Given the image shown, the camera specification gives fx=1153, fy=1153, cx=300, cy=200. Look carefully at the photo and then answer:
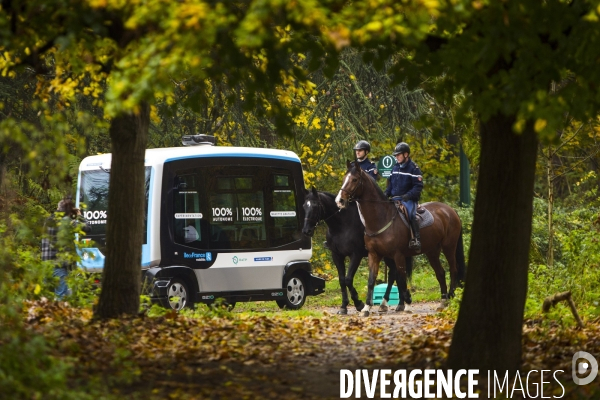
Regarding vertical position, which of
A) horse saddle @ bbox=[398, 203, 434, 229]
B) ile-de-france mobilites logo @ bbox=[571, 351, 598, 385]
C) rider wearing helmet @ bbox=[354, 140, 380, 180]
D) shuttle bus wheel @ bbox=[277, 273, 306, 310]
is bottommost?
ile-de-france mobilites logo @ bbox=[571, 351, 598, 385]

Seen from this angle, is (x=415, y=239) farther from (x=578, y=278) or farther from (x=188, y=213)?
(x=578, y=278)

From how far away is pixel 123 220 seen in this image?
1227 centimetres

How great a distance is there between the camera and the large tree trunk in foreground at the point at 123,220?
12.2 meters

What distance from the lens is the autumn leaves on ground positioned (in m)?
8.90

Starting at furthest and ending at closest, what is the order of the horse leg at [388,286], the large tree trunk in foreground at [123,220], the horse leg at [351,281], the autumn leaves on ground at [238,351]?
the horse leg at [388,286] → the horse leg at [351,281] → the large tree trunk in foreground at [123,220] → the autumn leaves on ground at [238,351]

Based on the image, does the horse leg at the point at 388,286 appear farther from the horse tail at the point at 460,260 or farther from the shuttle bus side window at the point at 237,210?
the shuttle bus side window at the point at 237,210

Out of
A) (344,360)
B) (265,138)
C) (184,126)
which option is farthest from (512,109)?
(265,138)

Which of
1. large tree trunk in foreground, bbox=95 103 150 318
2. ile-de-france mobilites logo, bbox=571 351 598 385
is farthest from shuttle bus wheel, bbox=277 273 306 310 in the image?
ile-de-france mobilites logo, bbox=571 351 598 385

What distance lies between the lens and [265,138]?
Answer: 2939 cm

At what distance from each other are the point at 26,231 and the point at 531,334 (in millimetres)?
5502

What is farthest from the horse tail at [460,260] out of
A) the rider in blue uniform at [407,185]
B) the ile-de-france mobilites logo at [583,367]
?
the ile-de-france mobilites logo at [583,367]

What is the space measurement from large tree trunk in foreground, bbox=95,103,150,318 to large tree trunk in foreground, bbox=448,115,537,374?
402cm

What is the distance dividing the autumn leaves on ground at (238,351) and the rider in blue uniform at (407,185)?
15.8 ft

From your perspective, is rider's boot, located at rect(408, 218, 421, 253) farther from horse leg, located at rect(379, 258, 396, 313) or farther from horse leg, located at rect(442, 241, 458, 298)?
horse leg, located at rect(442, 241, 458, 298)
